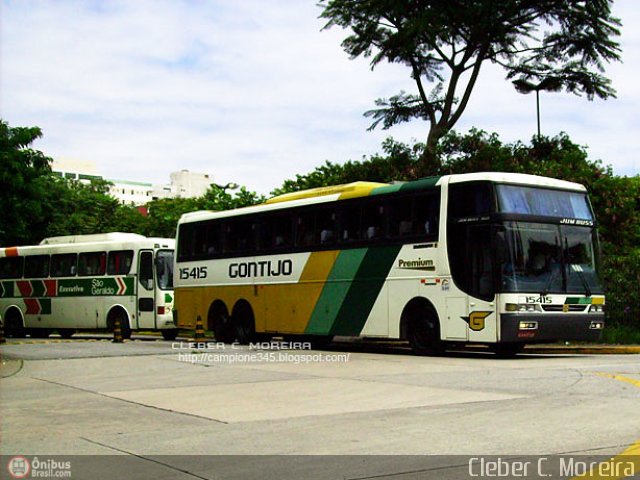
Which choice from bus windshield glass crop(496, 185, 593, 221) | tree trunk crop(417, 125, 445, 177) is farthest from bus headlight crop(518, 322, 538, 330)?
tree trunk crop(417, 125, 445, 177)

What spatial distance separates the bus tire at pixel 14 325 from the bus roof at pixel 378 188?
10597mm

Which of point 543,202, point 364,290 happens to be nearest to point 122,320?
point 364,290

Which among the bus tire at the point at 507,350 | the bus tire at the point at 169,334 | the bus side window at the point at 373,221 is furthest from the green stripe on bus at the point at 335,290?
the bus tire at the point at 169,334

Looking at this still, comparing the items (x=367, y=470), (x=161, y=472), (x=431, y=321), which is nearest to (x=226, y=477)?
(x=161, y=472)

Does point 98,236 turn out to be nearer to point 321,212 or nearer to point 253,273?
point 253,273

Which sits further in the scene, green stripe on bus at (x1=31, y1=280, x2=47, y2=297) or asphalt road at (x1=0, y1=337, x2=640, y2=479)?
green stripe on bus at (x1=31, y1=280, x2=47, y2=297)

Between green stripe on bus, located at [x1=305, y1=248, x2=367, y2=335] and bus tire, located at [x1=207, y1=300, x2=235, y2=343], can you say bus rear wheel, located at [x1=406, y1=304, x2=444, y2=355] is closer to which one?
green stripe on bus, located at [x1=305, y1=248, x2=367, y2=335]

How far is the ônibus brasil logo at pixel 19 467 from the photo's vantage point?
7.22m

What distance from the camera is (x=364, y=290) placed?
2139 cm

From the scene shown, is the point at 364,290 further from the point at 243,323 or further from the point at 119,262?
the point at 119,262

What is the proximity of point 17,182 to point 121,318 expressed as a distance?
643 centimetres

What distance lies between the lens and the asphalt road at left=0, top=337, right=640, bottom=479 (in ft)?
24.8

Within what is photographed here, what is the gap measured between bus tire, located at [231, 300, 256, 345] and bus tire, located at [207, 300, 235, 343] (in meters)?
0.20

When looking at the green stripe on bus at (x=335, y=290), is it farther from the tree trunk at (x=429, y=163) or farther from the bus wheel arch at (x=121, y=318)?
the tree trunk at (x=429, y=163)
